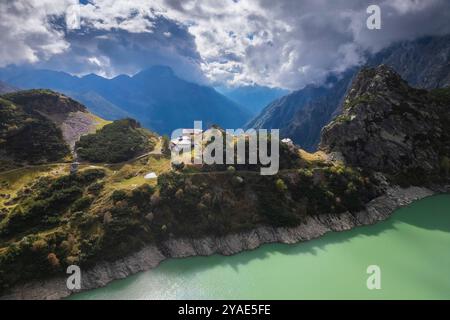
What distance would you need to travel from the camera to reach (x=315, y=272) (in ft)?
221

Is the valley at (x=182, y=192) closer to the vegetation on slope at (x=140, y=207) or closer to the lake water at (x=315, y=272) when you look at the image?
the vegetation on slope at (x=140, y=207)

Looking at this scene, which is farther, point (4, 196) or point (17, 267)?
point (4, 196)

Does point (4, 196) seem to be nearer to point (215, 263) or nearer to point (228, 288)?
point (215, 263)

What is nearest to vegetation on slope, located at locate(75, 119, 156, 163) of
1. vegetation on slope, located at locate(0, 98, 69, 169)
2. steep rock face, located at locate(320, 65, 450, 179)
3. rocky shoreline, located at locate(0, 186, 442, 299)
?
vegetation on slope, located at locate(0, 98, 69, 169)

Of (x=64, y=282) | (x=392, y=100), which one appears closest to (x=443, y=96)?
(x=392, y=100)

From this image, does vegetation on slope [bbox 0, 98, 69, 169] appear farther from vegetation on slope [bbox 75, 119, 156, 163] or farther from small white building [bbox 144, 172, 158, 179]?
small white building [bbox 144, 172, 158, 179]

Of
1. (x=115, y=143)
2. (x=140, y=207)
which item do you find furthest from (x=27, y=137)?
(x=140, y=207)

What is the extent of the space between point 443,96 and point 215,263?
4932 inches

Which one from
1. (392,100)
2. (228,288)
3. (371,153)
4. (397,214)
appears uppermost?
(392,100)

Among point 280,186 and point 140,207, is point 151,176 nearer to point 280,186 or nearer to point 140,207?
point 140,207

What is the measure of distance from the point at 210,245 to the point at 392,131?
3208 inches

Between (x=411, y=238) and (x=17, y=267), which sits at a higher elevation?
(x=411, y=238)

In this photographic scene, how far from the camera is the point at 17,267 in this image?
204 ft

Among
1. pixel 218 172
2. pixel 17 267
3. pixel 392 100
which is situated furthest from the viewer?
pixel 392 100
